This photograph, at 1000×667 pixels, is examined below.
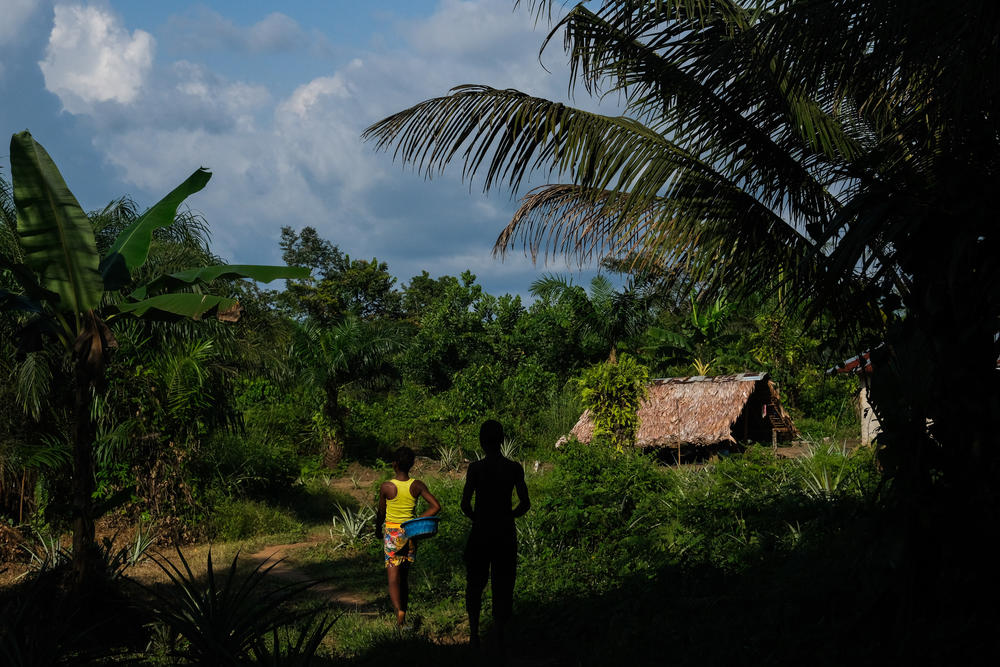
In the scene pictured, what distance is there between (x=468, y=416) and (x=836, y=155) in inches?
655

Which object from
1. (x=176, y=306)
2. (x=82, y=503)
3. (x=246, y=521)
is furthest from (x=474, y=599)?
(x=246, y=521)

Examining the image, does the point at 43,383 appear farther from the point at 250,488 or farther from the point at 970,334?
the point at 970,334

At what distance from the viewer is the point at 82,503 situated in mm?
6281

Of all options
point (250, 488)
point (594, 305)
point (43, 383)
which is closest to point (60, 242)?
point (43, 383)

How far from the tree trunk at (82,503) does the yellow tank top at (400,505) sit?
7.67 ft

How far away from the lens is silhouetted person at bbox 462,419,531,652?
234 inches

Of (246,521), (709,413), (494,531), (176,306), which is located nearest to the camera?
(494,531)

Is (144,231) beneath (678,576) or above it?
above

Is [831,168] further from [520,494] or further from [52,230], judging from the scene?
[52,230]

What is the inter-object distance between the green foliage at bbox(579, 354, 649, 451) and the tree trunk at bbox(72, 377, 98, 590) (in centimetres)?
995

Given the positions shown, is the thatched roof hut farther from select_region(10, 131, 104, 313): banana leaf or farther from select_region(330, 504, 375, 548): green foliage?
select_region(10, 131, 104, 313): banana leaf

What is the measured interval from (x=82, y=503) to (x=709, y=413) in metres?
14.3

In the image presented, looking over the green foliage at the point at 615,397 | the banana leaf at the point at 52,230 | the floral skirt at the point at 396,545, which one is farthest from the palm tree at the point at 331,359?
the floral skirt at the point at 396,545

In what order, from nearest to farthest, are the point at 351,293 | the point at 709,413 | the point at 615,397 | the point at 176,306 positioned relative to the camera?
the point at 176,306 → the point at 615,397 → the point at 709,413 → the point at 351,293
